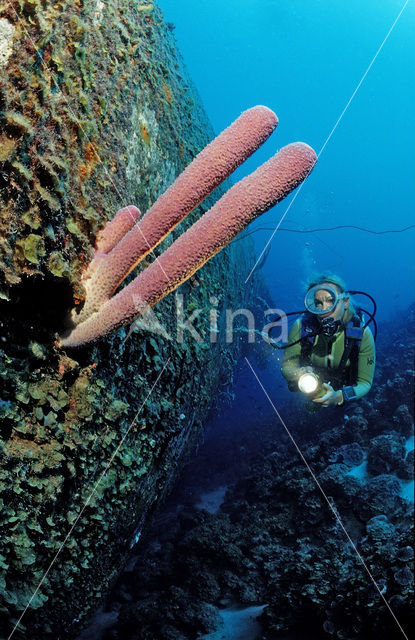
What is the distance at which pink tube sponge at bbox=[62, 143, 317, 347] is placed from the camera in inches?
45.1

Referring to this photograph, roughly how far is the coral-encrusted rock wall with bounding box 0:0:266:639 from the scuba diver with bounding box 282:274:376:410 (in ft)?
7.45

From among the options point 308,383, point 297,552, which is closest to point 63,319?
point 308,383

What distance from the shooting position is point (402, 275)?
97875 mm

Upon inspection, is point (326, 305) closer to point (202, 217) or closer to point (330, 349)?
point (330, 349)

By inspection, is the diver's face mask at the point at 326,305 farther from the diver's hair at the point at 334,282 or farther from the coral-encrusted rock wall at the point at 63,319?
the coral-encrusted rock wall at the point at 63,319

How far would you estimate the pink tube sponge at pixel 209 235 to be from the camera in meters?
1.14

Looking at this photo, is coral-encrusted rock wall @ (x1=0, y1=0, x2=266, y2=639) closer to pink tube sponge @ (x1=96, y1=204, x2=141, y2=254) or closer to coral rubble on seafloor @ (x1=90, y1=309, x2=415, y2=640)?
pink tube sponge @ (x1=96, y1=204, x2=141, y2=254)

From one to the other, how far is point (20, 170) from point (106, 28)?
4.63 ft

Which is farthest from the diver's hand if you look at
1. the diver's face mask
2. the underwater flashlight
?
the diver's face mask

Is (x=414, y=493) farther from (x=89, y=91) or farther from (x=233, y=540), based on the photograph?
(x=89, y=91)

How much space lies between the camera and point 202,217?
50.8 inches

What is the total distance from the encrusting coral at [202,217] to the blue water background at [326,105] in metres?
72.1

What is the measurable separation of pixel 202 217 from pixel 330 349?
4.08 meters

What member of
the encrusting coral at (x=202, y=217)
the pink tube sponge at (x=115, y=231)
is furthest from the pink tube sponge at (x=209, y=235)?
the pink tube sponge at (x=115, y=231)
